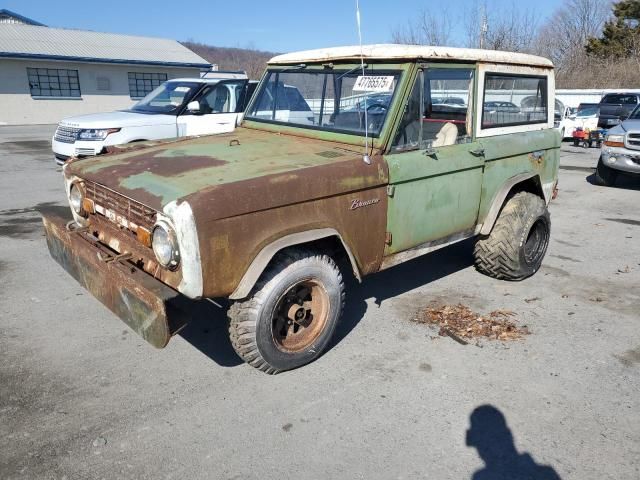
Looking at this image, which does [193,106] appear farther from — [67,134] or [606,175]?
[606,175]

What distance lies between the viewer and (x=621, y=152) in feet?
30.9

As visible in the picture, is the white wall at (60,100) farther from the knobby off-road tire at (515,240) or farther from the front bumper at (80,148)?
the knobby off-road tire at (515,240)

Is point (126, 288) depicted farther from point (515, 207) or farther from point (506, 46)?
point (506, 46)

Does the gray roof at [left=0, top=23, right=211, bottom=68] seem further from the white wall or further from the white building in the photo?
the white wall

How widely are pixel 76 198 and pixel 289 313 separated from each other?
70.9 inches

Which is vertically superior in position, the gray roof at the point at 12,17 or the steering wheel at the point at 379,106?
the gray roof at the point at 12,17

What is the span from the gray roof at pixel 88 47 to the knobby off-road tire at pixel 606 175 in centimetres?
2356

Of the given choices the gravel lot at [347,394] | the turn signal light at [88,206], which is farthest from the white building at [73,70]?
the turn signal light at [88,206]

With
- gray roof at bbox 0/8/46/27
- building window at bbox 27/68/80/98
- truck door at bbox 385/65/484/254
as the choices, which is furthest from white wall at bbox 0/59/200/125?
truck door at bbox 385/65/484/254

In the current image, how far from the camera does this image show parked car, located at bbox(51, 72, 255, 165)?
8.43m

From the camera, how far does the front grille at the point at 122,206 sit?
2965mm

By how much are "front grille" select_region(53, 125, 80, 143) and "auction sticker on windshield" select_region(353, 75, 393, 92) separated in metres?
6.49

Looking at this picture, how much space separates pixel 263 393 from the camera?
10.5ft

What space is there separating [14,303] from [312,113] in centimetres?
301
